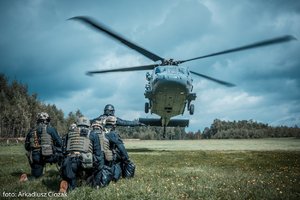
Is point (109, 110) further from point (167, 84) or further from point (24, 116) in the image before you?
point (24, 116)

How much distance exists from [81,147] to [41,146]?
2.78 m

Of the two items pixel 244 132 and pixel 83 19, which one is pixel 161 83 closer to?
pixel 83 19

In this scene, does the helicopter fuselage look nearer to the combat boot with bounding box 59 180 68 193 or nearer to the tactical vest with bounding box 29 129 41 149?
the tactical vest with bounding box 29 129 41 149

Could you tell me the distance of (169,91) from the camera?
22938 mm

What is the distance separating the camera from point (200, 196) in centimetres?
746

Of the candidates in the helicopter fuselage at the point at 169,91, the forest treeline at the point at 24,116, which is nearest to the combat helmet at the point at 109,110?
the helicopter fuselage at the point at 169,91

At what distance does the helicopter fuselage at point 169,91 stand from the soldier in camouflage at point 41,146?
12287 mm

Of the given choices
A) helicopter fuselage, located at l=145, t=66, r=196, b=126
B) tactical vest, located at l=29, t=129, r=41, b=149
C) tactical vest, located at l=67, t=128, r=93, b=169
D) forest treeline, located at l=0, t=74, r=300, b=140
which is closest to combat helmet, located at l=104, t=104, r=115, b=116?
tactical vest, located at l=29, t=129, r=41, b=149

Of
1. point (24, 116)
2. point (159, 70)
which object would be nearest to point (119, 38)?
point (159, 70)

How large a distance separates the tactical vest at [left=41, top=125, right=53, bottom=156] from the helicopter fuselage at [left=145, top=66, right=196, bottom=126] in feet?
40.8

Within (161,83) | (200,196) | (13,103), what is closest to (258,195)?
(200,196)

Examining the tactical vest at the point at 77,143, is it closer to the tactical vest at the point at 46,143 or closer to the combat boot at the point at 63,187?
the combat boot at the point at 63,187

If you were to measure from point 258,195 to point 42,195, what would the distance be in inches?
208

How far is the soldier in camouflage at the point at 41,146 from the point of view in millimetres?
10695
